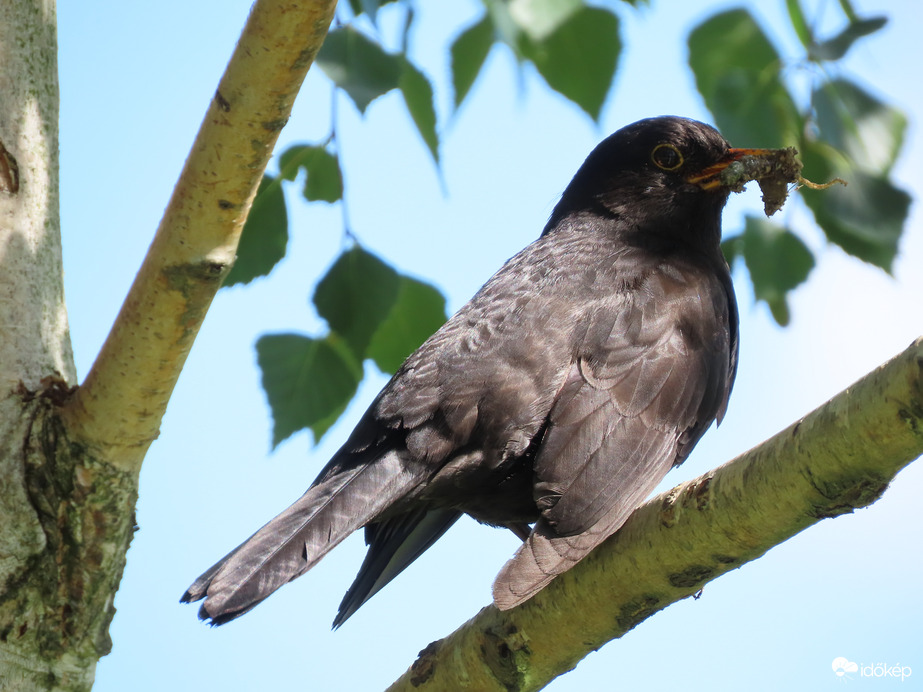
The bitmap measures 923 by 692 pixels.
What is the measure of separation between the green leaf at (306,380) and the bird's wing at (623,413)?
Answer: 57 centimetres

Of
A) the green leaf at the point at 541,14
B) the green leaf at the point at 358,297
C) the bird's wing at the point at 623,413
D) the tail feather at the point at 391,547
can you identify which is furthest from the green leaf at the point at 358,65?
the tail feather at the point at 391,547

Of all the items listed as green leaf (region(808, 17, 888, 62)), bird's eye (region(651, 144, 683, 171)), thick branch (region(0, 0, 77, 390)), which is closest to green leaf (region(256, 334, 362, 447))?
thick branch (region(0, 0, 77, 390))

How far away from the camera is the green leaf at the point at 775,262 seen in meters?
2.50

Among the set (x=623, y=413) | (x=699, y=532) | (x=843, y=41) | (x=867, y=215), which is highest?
(x=843, y=41)

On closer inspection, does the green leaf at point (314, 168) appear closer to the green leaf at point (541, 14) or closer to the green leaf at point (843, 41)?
the green leaf at point (541, 14)

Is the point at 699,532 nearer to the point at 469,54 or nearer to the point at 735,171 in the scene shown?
the point at 469,54

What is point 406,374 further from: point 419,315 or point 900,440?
point 900,440

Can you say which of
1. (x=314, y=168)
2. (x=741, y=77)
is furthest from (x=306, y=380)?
(x=741, y=77)

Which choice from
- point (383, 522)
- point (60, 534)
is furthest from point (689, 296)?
point (60, 534)

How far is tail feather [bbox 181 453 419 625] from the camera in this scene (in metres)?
2.09

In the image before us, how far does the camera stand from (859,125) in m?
2.25

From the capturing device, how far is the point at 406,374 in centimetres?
281

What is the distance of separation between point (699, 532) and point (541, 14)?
129 centimetres

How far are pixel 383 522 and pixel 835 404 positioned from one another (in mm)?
1555
